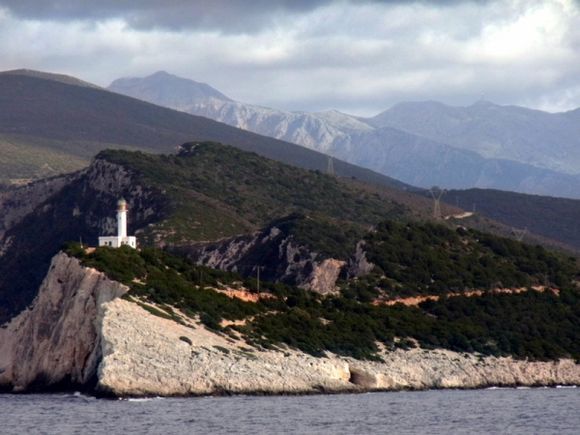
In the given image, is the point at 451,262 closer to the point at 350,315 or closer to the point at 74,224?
the point at 350,315

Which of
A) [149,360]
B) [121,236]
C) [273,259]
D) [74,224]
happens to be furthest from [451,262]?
[74,224]

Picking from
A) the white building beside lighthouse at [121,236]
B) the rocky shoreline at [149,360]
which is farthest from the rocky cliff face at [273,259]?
the rocky shoreline at [149,360]

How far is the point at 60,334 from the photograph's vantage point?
9438cm

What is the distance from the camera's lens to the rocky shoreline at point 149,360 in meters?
87.7

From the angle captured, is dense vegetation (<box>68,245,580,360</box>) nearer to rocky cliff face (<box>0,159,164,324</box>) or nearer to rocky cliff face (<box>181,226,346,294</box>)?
rocky cliff face (<box>181,226,346,294</box>)

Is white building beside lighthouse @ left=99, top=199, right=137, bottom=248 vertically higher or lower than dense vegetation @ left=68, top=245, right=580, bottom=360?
higher

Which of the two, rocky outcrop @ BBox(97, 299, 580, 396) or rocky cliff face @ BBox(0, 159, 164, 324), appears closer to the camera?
rocky outcrop @ BBox(97, 299, 580, 396)

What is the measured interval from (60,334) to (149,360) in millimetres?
9120

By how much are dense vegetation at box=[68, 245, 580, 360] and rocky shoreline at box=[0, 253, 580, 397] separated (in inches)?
Answer: 77.2

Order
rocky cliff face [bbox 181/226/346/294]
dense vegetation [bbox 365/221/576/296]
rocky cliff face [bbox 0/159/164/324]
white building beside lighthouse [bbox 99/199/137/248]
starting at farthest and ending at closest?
1. rocky cliff face [bbox 0/159/164/324]
2. rocky cliff face [bbox 181/226/346/294]
3. dense vegetation [bbox 365/221/576/296]
4. white building beside lighthouse [bbox 99/199/137/248]

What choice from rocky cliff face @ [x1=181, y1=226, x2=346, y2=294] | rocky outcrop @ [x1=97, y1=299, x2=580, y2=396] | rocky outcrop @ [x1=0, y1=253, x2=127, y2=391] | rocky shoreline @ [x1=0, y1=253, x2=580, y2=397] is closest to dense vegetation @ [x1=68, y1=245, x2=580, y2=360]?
rocky outcrop @ [x1=0, y1=253, x2=127, y2=391]

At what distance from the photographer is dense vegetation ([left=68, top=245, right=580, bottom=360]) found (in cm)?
10081

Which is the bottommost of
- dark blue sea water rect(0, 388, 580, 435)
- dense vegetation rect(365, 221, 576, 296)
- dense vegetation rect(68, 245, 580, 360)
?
dark blue sea water rect(0, 388, 580, 435)

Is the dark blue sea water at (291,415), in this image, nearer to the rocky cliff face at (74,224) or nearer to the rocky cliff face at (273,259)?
the rocky cliff face at (273,259)
